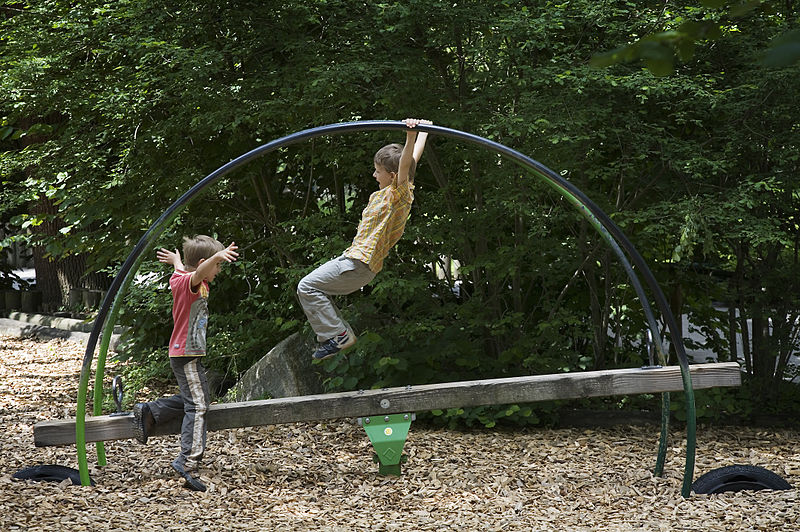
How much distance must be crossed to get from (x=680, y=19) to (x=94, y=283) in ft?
26.5

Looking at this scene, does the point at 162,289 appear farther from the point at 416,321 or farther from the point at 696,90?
the point at 696,90

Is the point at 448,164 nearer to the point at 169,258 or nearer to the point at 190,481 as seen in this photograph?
the point at 169,258

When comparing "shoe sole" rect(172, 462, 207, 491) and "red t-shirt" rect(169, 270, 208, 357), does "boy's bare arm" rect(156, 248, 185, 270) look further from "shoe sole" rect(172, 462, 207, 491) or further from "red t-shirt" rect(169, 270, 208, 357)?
"shoe sole" rect(172, 462, 207, 491)

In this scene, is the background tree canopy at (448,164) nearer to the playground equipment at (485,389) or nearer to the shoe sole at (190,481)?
the playground equipment at (485,389)

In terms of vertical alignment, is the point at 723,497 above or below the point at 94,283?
below

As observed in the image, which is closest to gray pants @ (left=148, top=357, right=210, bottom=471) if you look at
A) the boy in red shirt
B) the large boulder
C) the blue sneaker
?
the boy in red shirt

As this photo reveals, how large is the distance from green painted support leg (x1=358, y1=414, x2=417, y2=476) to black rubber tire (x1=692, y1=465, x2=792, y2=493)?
1538mm

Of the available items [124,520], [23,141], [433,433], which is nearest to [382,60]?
[433,433]

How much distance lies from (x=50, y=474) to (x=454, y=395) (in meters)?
2.16

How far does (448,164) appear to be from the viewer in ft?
21.0

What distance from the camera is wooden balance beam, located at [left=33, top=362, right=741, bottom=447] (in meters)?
4.51

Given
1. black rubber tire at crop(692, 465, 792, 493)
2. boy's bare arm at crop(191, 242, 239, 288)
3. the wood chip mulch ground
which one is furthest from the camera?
black rubber tire at crop(692, 465, 792, 493)


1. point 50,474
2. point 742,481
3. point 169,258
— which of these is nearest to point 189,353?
point 169,258

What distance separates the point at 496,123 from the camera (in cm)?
Result: 545
